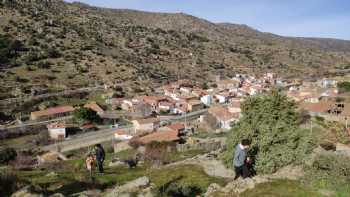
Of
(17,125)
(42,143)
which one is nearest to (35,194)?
(42,143)

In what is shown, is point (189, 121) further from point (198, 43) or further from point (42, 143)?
point (198, 43)

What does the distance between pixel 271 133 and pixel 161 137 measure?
38.5 m

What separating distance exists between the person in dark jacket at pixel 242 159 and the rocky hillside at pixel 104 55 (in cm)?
6286

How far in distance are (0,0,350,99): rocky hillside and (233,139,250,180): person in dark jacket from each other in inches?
2475

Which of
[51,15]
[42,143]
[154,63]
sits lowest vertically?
[42,143]

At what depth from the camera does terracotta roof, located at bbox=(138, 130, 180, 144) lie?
52.4 meters

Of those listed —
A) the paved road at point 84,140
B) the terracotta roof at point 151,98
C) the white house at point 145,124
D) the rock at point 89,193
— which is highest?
the rock at point 89,193

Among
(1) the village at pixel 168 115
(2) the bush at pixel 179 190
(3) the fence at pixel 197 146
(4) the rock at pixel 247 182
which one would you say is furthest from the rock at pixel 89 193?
(3) the fence at pixel 197 146

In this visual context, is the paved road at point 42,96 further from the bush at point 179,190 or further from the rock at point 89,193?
the bush at point 179,190

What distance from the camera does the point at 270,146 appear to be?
15227mm

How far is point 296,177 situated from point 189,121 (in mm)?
57000

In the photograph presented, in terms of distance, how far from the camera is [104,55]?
100188 millimetres

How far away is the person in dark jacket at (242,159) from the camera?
12.6m

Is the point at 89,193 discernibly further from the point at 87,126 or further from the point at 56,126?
the point at 87,126
